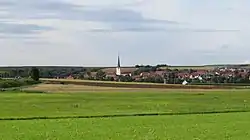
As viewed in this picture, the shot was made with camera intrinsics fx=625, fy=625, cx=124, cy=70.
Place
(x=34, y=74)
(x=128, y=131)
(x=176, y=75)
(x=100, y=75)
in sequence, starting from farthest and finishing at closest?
1. (x=34, y=74)
2. (x=100, y=75)
3. (x=176, y=75)
4. (x=128, y=131)

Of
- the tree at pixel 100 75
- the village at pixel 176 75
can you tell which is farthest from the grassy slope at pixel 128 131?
the tree at pixel 100 75

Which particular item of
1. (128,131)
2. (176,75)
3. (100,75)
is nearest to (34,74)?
(100,75)

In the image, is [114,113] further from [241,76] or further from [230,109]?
[241,76]

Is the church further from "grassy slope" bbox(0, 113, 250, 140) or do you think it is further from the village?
"grassy slope" bbox(0, 113, 250, 140)

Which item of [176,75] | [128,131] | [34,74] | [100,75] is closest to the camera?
[128,131]

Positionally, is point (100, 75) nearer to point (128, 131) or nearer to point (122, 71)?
point (122, 71)

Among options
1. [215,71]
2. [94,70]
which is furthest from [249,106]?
[94,70]

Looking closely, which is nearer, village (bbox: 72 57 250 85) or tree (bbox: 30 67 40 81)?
village (bbox: 72 57 250 85)

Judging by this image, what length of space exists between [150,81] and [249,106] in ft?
202

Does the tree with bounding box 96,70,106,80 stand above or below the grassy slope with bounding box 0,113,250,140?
above

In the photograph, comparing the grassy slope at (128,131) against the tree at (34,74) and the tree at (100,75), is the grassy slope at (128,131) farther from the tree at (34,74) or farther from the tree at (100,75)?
the tree at (34,74)

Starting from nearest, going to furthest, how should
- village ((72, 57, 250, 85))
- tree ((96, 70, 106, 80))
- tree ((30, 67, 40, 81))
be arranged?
village ((72, 57, 250, 85)) → tree ((96, 70, 106, 80)) → tree ((30, 67, 40, 81))

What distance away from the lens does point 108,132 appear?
35.2 meters

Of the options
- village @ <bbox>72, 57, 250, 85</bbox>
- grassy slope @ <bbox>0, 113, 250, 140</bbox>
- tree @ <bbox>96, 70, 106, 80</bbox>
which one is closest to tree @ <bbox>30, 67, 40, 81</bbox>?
village @ <bbox>72, 57, 250, 85</bbox>
